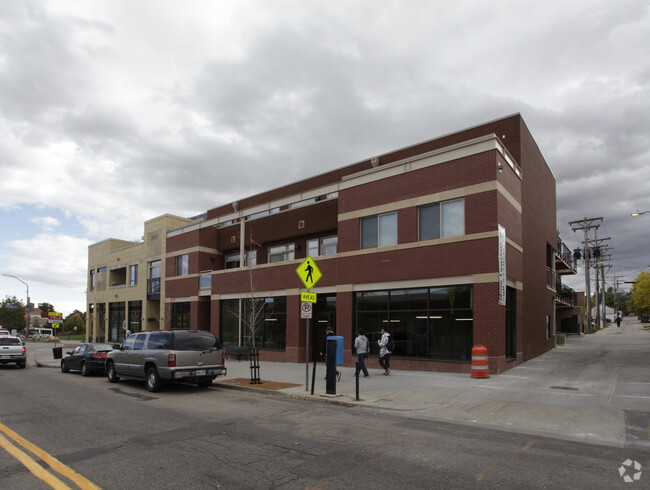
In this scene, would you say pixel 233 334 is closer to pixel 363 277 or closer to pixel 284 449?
pixel 363 277

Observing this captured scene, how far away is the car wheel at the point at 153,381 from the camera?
43.4 feet

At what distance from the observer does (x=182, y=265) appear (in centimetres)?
3186

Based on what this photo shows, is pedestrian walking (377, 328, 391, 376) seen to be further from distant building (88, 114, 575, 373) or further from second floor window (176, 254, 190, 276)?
second floor window (176, 254, 190, 276)

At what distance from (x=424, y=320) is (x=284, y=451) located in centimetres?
1109

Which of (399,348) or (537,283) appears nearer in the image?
(399,348)

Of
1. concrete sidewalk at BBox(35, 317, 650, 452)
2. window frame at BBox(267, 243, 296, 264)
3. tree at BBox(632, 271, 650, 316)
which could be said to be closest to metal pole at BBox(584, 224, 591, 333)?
tree at BBox(632, 271, 650, 316)

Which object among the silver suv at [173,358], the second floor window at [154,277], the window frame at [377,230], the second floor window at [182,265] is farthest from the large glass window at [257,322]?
the second floor window at [154,277]

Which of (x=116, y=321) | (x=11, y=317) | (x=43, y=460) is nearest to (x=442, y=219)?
(x=43, y=460)

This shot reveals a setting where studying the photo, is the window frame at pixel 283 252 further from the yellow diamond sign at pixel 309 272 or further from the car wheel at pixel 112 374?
the yellow diamond sign at pixel 309 272

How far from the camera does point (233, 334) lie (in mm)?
26391

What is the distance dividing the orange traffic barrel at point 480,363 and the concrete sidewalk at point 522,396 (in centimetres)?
26

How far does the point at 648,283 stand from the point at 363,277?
48220 mm

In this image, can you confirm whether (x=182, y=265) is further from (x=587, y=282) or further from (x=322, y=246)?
(x=587, y=282)

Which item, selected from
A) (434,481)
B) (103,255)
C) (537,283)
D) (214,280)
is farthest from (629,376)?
Result: (103,255)
